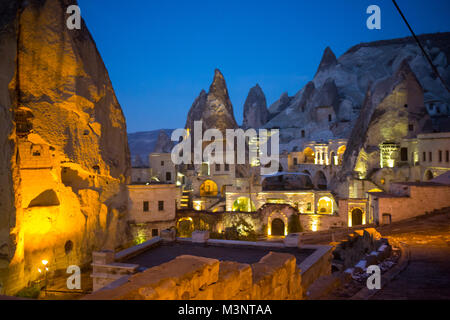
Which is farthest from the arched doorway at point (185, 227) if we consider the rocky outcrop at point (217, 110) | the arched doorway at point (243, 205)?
the rocky outcrop at point (217, 110)

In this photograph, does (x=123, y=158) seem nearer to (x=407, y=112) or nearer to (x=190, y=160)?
(x=190, y=160)

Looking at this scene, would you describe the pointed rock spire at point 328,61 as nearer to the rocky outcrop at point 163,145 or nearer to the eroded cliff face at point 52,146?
the rocky outcrop at point 163,145

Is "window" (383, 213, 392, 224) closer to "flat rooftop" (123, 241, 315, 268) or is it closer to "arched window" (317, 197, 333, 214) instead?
"flat rooftop" (123, 241, 315, 268)

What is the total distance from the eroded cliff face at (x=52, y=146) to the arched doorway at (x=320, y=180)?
32130mm

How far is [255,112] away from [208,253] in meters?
61.5

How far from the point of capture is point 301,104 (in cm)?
6266

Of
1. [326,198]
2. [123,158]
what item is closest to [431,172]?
[326,198]

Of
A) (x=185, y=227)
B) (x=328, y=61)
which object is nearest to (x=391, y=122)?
(x=185, y=227)

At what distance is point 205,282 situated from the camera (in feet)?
15.3

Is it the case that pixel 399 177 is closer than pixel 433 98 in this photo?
Yes

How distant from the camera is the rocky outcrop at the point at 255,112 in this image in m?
70.9

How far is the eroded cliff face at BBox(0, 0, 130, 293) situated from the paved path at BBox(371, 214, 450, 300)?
66.7ft

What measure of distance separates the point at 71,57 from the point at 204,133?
101ft

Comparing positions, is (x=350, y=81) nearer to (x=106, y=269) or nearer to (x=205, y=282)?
(x=106, y=269)
